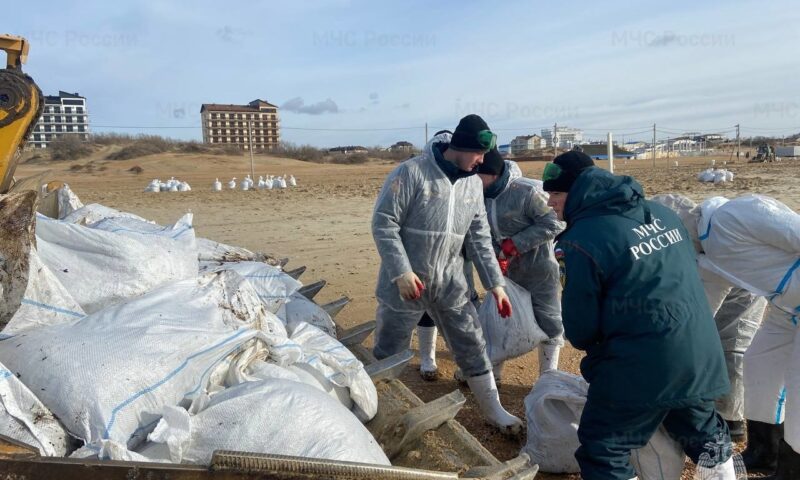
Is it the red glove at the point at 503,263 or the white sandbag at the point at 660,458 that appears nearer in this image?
the white sandbag at the point at 660,458

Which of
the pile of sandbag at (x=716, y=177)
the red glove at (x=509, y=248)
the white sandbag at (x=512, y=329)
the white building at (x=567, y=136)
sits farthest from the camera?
the white building at (x=567, y=136)

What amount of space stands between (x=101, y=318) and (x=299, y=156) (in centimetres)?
3802

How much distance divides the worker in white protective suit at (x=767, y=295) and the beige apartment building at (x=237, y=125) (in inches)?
1813

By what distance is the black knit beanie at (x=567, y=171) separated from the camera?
8.02 feet

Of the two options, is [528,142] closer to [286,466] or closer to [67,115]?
[67,115]

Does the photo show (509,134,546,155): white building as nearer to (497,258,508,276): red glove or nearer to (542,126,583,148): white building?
(542,126,583,148): white building

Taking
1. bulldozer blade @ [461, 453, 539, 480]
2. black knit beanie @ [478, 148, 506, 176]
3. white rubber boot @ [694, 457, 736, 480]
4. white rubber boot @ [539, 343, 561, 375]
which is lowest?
white rubber boot @ [539, 343, 561, 375]

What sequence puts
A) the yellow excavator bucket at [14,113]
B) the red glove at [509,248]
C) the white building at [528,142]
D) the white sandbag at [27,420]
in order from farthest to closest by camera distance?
the white building at [528,142]
the red glove at [509,248]
the yellow excavator bucket at [14,113]
the white sandbag at [27,420]

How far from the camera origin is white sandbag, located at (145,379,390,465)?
1.89 m

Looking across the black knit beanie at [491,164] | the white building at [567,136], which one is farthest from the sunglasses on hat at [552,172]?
the white building at [567,136]

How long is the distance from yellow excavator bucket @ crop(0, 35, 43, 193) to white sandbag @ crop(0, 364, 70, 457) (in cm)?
86

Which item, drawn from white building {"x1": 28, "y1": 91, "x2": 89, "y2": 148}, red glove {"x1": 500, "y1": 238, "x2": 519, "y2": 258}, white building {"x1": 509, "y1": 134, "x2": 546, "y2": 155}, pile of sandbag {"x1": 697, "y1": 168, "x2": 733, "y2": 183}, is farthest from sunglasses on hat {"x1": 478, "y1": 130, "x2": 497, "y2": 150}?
white building {"x1": 509, "y1": 134, "x2": 546, "y2": 155}

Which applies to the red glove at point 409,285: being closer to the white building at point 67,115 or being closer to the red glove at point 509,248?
the red glove at point 509,248

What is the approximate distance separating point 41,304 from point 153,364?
23.7 inches
